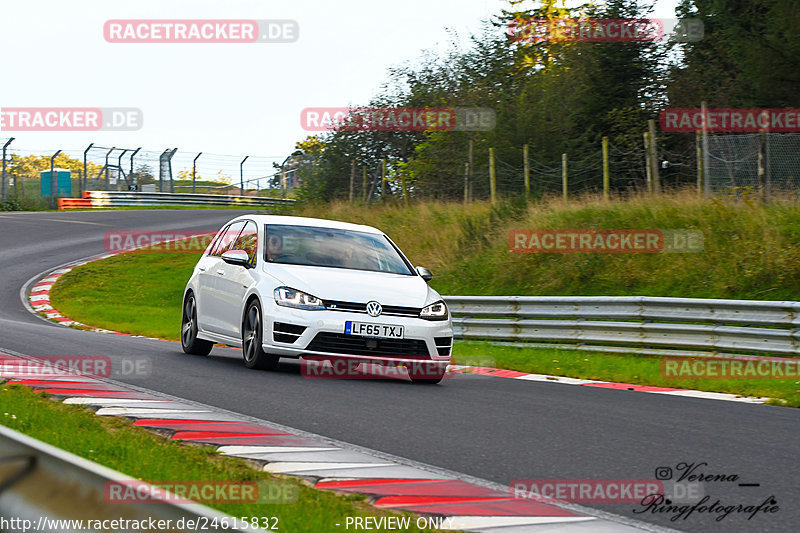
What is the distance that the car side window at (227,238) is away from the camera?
1198 cm

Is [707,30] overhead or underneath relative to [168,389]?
overhead

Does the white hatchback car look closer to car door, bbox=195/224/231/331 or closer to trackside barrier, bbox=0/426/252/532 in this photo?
car door, bbox=195/224/231/331

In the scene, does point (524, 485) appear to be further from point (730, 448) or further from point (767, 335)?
point (767, 335)

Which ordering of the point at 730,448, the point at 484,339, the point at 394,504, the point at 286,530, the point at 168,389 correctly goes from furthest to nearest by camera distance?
the point at 484,339, the point at 168,389, the point at 730,448, the point at 394,504, the point at 286,530

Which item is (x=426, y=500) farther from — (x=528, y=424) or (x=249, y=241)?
(x=249, y=241)

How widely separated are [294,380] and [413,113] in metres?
28.0

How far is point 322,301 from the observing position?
9.85 meters

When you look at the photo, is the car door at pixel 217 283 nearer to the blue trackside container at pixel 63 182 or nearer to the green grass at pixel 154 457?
the green grass at pixel 154 457

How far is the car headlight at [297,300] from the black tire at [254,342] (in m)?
0.30

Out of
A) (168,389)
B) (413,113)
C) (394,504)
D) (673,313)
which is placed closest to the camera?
(394,504)

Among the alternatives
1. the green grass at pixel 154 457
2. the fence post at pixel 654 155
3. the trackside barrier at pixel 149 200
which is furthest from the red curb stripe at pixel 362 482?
the trackside barrier at pixel 149 200

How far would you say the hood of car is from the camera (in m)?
9.93

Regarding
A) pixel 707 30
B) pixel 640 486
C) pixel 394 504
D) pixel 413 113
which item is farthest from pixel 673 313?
pixel 413 113

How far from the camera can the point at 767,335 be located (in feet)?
43.1
